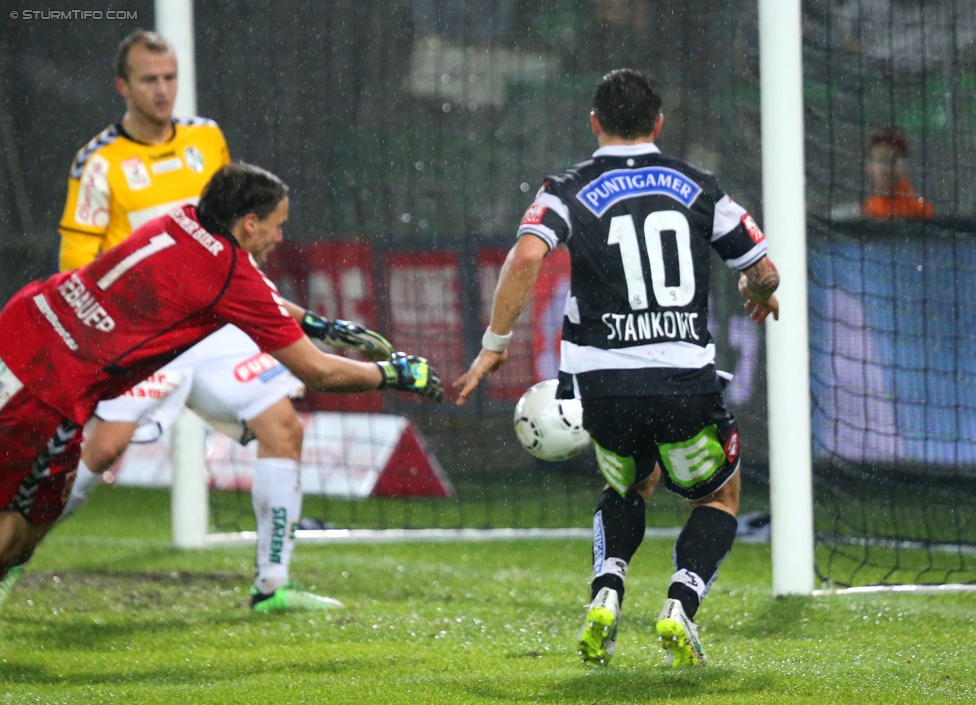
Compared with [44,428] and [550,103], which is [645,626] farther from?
[550,103]

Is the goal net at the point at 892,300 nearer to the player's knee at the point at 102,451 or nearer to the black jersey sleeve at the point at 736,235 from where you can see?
the black jersey sleeve at the point at 736,235

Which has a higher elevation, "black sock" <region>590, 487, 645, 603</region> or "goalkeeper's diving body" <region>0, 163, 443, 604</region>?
"goalkeeper's diving body" <region>0, 163, 443, 604</region>

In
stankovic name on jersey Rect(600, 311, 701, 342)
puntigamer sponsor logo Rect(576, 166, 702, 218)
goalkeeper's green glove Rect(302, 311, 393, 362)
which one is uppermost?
puntigamer sponsor logo Rect(576, 166, 702, 218)

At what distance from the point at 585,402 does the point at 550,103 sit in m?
6.79

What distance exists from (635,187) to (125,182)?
8.59 ft

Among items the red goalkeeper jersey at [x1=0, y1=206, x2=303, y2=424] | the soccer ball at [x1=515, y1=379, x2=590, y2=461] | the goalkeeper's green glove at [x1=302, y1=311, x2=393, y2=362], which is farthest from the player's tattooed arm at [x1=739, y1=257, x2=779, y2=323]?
the red goalkeeper jersey at [x1=0, y1=206, x2=303, y2=424]

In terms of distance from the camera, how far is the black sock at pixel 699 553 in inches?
157

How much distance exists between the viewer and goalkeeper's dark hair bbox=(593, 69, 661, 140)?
4023 millimetres

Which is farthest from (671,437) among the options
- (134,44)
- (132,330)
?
(134,44)

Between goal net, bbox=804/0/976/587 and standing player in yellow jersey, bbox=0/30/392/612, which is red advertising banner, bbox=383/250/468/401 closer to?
goal net, bbox=804/0/976/587

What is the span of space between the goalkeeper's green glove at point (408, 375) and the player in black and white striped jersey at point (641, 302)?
0.43 metres

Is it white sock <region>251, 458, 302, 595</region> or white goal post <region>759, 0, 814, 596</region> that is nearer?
white goal post <region>759, 0, 814, 596</region>

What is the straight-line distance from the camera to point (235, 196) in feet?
14.2

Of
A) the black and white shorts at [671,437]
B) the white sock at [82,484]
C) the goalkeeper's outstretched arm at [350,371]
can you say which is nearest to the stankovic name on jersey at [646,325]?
the black and white shorts at [671,437]
